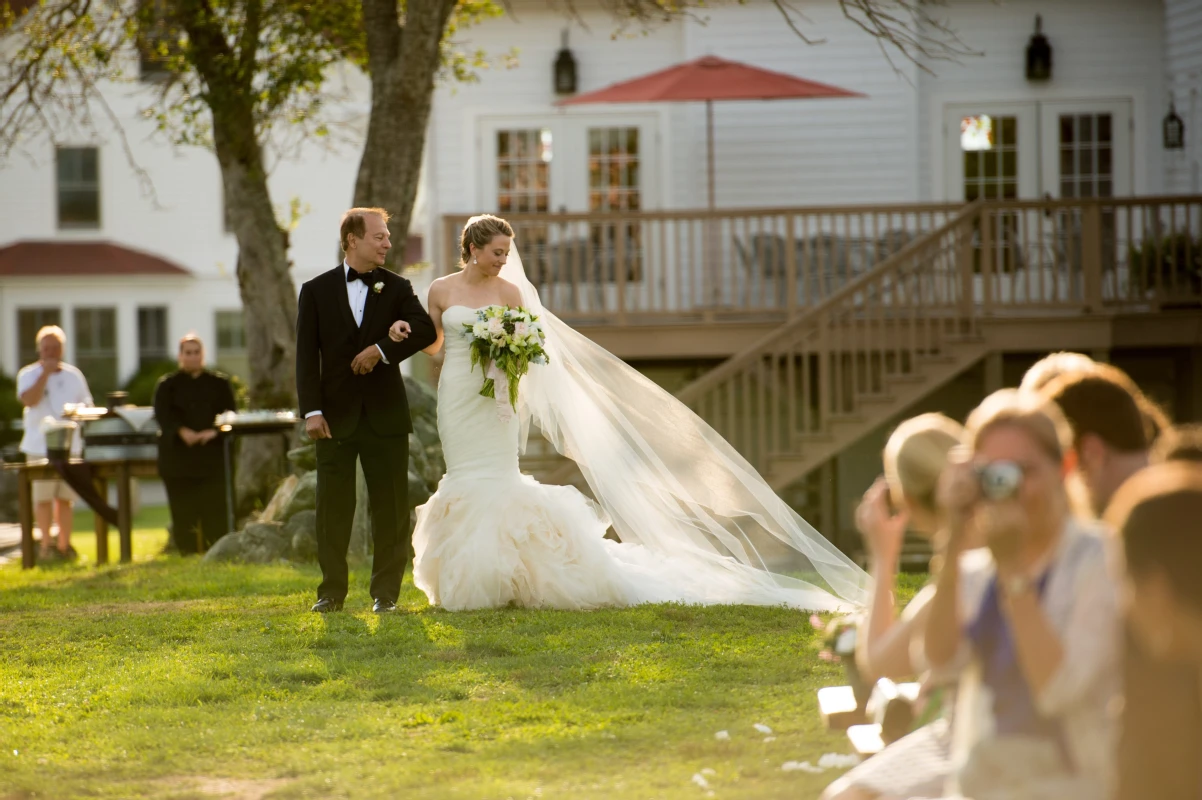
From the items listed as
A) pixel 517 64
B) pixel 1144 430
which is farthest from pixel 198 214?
pixel 1144 430

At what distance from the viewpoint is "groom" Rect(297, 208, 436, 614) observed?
8.03m

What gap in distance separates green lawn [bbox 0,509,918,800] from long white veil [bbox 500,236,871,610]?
2.43 feet

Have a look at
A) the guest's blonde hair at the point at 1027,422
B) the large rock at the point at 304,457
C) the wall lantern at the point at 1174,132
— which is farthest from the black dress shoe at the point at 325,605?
the wall lantern at the point at 1174,132

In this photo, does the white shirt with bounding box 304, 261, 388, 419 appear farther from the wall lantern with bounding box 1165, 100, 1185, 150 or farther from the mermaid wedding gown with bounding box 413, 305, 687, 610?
the wall lantern with bounding box 1165, 100, 1185, 150

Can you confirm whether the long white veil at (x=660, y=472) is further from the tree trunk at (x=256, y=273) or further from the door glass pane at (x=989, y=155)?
the door glass pane at (x=989, y=155)

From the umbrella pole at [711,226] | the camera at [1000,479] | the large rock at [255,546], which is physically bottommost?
the large rock at [255,546]

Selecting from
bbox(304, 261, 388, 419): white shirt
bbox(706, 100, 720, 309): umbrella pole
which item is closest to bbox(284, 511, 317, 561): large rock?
bbox(304, 261, 388, 419): white shirt

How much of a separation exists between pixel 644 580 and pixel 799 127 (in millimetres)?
10762

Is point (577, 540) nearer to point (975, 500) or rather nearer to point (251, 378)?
point (975, 500)

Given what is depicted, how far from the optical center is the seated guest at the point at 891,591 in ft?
10.1

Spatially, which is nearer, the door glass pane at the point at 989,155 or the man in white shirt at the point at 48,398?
the man in white shirt at the point at 48,398

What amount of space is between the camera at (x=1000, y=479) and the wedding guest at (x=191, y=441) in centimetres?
1106

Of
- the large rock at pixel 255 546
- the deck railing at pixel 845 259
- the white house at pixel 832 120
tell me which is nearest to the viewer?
the large rock at pixel 255 546

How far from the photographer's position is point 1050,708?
2.60 m
